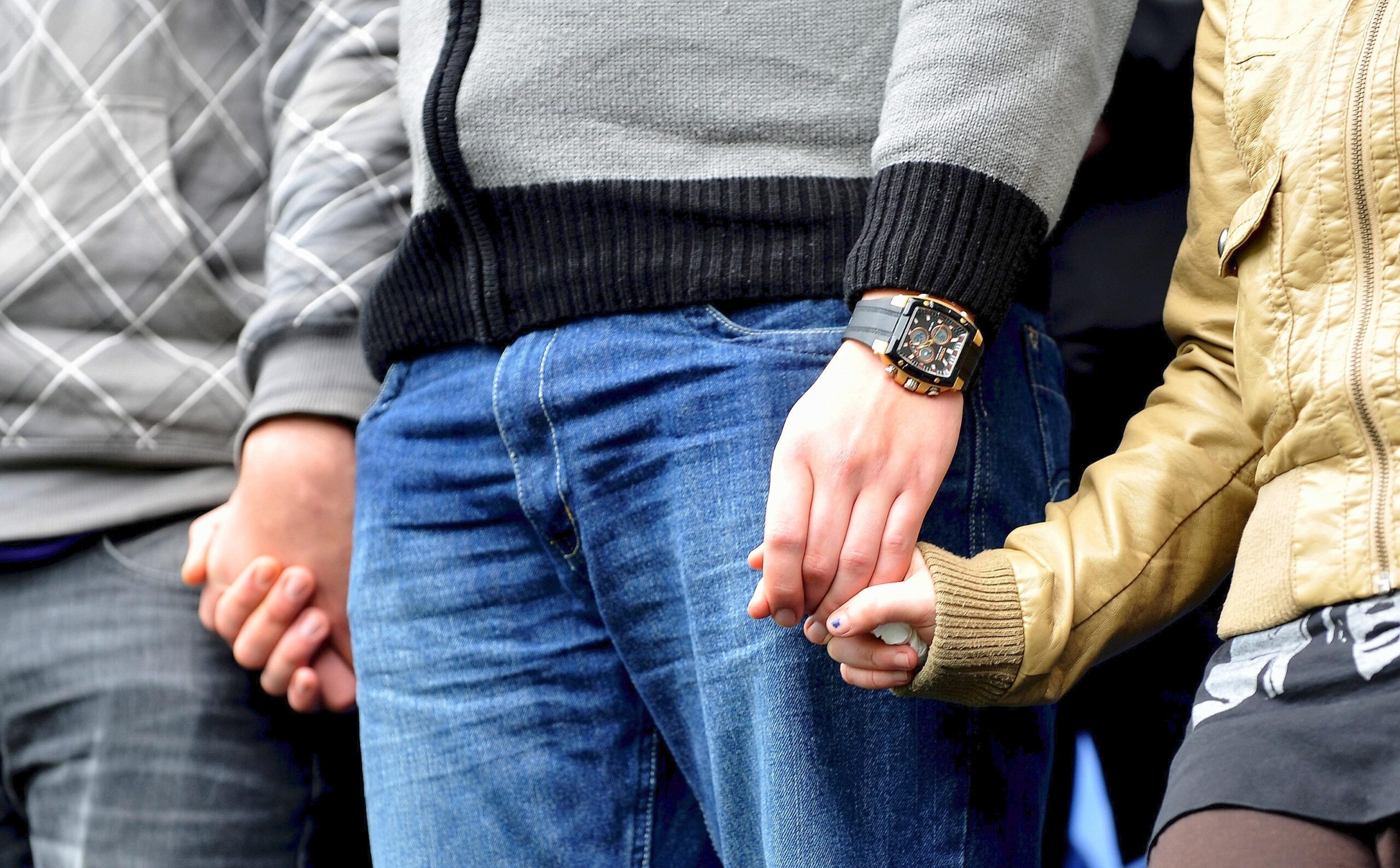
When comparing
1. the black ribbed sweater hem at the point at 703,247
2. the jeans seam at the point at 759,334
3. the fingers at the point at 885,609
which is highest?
the black ribbed sweater hem at the point at 703,247

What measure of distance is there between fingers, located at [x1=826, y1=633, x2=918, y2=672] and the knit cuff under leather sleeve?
0.01m

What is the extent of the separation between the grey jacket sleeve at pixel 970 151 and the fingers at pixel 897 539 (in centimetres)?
13

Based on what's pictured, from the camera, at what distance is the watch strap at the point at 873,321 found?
714mm

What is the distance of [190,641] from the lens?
125cm

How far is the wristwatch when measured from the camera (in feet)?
2.33

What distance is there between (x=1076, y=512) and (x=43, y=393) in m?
1.08

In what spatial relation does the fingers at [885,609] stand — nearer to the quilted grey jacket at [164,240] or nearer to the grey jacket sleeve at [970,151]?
the grey jacket sleeve at [970,151]

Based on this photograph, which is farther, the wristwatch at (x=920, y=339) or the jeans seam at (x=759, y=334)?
the jeans seam at (x=759, y=334)

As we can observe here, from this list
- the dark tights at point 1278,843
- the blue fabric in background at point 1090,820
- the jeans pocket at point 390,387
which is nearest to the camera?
the dark tights at point 1278,843

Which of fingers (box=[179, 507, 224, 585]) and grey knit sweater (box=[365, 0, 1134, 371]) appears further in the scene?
fingers (box=[179, 507, 224, 585])

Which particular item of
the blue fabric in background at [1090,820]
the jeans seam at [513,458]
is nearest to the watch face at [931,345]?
the jeans seam at [513,458]

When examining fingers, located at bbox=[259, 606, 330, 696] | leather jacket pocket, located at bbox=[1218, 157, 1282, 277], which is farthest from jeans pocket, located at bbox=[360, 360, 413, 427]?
leather jacket pocket, located at bbox=[1218, 157, 1282, 277]

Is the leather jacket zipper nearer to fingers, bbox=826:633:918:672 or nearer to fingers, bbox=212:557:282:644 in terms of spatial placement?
fingers, bbox=826:633:918:672

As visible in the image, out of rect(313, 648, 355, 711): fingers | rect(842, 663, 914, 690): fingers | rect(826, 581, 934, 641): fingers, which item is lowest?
rect(313, 648, 355, 711): fingers
